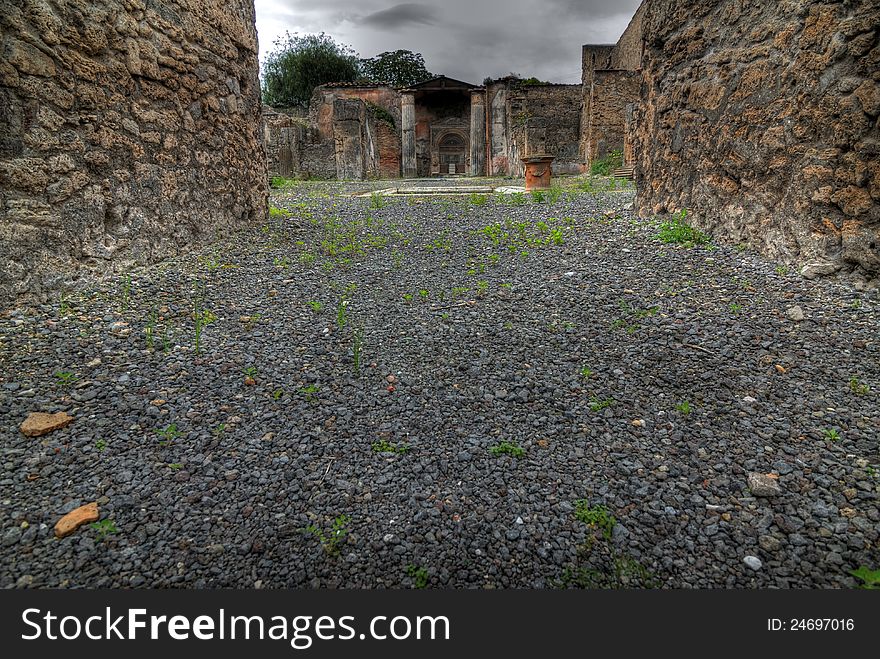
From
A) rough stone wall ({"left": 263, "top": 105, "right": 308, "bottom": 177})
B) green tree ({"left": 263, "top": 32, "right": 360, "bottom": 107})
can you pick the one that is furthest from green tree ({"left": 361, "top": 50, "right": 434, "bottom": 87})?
rough stone wall ({"left": 263, "top": 105, "right": 308, "bottom": 177})

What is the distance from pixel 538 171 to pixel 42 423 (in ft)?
29.6

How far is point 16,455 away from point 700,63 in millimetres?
5405

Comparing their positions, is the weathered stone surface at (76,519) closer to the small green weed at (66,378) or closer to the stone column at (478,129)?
the small green weed at (66,378)

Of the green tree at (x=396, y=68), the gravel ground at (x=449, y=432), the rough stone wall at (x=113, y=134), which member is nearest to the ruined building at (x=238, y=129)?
the rough stone wall at (x=113, y=134)

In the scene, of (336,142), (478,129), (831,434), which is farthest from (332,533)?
(478,129)

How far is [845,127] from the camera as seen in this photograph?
3182 millimetres

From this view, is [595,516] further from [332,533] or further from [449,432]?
[332,533]

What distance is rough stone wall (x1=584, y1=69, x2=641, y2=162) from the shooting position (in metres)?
15.2

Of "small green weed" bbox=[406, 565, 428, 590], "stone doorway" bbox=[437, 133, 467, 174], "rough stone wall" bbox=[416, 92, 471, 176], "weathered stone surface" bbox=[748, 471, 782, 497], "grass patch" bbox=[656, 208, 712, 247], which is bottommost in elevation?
"small green weed" bbox=[406, 565, 428, 590]

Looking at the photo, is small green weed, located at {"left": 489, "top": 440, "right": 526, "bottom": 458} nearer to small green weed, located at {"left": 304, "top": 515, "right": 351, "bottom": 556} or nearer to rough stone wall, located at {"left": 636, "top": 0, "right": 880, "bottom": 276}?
small green weed, located at {"left": 304, "top": 515, "right": 351, "bottom": 556}

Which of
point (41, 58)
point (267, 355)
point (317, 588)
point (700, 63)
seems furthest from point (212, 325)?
point (700, 63)

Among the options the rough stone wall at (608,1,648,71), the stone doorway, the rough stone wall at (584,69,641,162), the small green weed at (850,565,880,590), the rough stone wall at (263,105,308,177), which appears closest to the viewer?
the small green weed at (850,565,880,590)

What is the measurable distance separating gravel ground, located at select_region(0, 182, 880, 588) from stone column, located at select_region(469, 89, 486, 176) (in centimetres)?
2125

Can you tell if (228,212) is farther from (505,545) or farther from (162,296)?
(505,545)
